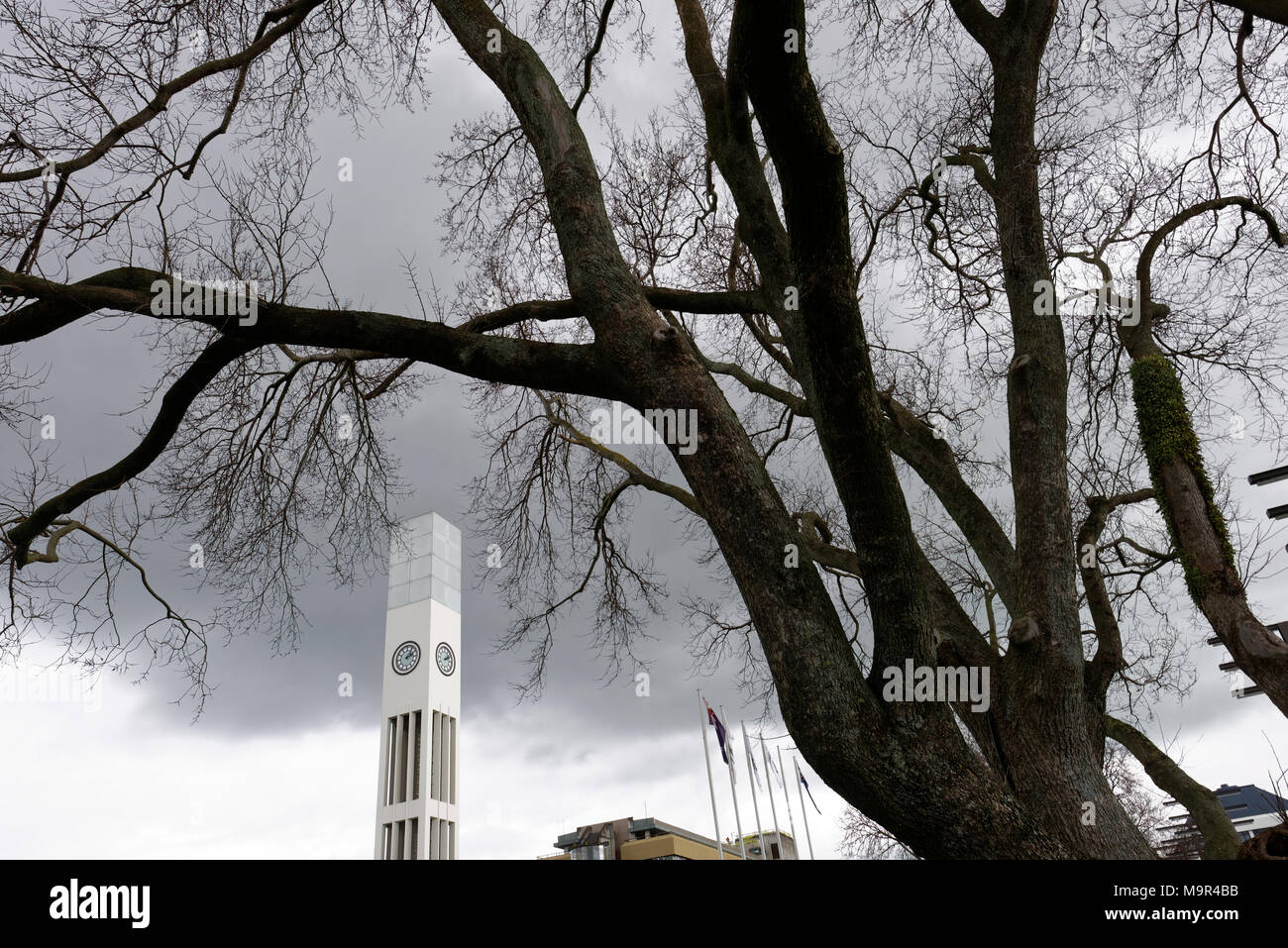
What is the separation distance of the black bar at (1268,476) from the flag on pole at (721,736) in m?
17.1

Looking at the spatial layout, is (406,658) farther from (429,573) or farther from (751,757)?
(751,757)

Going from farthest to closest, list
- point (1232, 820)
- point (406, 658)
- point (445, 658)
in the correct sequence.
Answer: point (445, 658) → point (406, 658) → point (1232, 820)

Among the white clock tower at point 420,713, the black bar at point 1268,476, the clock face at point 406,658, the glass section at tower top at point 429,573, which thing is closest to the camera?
the black bar at point 1268,476

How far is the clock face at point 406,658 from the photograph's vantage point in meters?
55.9

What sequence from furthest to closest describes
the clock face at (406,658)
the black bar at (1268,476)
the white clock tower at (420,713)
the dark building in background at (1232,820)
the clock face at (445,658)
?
the clock face at (445,658), the clock face at (406,658), the white clock tower at (420,713), the black bar at (1268,476), the dark building in background at (1232,820)

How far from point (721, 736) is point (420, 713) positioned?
3647 cm

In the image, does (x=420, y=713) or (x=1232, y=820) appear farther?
(x=420, y=713)

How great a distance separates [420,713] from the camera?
5509cm

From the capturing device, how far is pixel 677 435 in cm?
336

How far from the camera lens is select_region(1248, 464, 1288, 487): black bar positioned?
348 inches

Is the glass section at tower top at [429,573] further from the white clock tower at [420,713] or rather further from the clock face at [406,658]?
the clock face at [406,658]

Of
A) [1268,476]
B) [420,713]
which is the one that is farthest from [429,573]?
[1268,476]

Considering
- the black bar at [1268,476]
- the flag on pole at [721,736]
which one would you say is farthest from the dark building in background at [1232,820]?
the flag on pole at [721,736]
